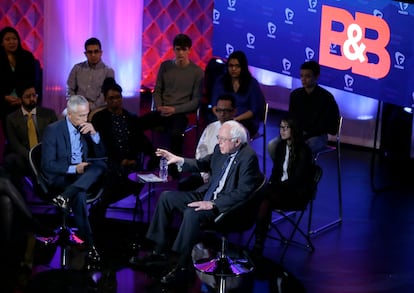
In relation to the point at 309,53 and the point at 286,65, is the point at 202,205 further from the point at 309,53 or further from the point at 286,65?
the point at 286,65

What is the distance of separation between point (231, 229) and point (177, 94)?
194cm

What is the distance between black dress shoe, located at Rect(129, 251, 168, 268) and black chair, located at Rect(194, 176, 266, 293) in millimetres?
179

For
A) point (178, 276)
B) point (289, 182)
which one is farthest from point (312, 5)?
point (178, 276)

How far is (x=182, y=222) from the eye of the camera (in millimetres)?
4566

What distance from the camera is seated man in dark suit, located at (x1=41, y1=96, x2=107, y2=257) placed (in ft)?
16.0

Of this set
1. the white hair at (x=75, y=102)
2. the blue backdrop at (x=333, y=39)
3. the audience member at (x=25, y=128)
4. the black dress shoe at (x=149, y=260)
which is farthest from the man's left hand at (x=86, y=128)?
the blue backdrop at (x=333, y=39)

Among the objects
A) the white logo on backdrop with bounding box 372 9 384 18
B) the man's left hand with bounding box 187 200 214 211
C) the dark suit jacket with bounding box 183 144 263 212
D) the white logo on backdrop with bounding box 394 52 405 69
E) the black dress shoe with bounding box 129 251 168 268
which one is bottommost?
the black dress shoe with bounding box 129 251 168 268

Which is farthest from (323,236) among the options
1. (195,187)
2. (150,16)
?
(150,16)

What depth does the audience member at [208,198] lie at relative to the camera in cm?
453

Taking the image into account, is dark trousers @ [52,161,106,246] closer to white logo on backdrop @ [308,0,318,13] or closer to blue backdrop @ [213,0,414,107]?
blue backdrop @ [213,0,414,107]

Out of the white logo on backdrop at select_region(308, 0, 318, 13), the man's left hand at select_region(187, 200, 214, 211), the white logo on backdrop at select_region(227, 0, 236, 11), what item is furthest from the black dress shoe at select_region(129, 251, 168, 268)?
the white logo on backdrop at select_region(227, 0, 236, 11)

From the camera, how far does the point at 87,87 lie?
6031 millimetres

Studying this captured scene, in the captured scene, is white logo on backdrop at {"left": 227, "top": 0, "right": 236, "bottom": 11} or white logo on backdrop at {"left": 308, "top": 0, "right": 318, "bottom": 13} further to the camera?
white logo on backdrop at {"left": 227, "top": 0, "right": 236, "bottom": 11}

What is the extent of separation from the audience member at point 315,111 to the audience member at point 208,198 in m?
1.10
